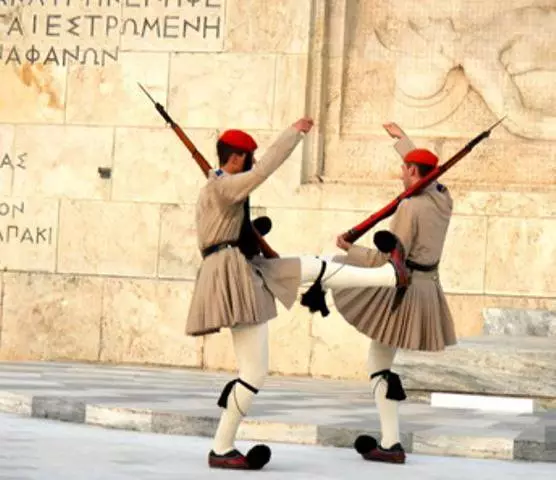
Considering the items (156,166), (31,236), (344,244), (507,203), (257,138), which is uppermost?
(257,138)

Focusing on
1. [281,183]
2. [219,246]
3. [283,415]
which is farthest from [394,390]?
[281,183]

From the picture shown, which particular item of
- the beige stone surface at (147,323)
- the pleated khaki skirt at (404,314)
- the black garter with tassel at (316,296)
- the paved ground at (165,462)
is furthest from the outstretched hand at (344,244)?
the beige stone surface at (147,323)

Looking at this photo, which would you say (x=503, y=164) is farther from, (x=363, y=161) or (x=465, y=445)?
(x=465, y=445)

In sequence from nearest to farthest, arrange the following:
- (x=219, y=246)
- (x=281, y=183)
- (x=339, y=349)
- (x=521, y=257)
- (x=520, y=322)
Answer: (x=219, y=246)
(x=520, y=322)
(x=521, y=257)
(x=339, y=349)
(x=281, y=183)

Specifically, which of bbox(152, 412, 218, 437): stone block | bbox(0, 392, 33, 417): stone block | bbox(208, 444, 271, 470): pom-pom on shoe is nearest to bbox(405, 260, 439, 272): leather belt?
bbox(208, 444, 271, 470): pom-pom on shoe

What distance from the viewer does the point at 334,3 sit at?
1628 centimetres

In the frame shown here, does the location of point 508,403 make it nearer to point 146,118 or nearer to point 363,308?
point 363,308

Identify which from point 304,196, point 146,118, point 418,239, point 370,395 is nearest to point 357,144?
point 304,196

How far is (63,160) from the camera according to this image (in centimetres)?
1656

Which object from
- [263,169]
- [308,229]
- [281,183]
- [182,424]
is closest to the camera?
[263,169]

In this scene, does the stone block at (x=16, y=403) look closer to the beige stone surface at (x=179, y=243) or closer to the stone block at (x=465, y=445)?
the stone block at (x=465, y=445)

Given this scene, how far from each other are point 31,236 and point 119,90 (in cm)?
160

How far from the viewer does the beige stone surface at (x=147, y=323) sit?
16.1 m

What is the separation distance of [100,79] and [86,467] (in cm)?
830
